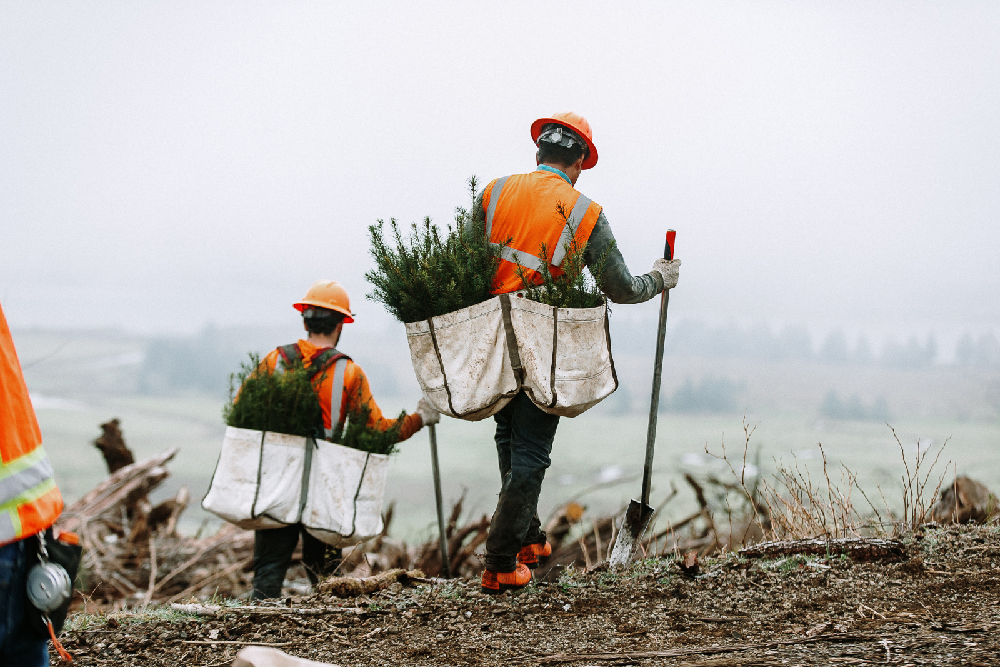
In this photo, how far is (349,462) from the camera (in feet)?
16.1

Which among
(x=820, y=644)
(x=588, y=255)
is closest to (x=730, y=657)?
(x=820, y=644)

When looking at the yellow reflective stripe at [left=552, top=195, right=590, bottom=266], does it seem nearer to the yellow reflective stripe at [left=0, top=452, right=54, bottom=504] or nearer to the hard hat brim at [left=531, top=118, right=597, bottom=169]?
the hard hat brim at [left=531, top=118, right=597, bottom=169]

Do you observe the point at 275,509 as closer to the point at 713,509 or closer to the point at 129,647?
the point at 129,647

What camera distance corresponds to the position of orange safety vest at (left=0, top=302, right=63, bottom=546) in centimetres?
163

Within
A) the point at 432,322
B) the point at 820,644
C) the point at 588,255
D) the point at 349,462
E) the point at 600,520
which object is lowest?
the point at 600,520

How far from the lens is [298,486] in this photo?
15.9 feet

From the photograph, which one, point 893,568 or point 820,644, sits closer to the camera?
point 820,644

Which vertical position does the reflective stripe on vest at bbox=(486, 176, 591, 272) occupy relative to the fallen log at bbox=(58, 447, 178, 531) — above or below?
above

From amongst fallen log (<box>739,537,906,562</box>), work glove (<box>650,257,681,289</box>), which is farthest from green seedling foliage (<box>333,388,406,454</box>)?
fallen log (<box>739,537,906,562</box>)

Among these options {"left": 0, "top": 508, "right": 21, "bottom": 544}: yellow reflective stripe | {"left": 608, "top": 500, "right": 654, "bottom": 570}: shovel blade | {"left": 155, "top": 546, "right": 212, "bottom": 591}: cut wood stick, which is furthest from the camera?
{"left": 155, "top": 546, "right": 212, "bottom": 591}: cut wood stick

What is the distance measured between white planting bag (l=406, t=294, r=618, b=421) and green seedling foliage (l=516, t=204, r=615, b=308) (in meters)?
0.05

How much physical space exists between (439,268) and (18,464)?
253 centimetres

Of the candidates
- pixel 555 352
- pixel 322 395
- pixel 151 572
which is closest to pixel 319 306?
pixel 322 395

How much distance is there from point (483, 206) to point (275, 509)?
2.26 meters
